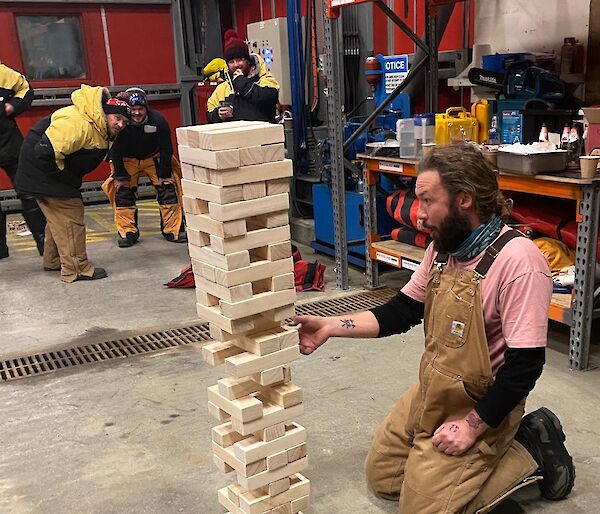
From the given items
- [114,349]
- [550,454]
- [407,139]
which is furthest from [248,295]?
[407,139]

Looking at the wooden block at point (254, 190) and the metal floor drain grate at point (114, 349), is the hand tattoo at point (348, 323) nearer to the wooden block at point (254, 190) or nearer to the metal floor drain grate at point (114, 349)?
the wooden block at point (254, 190)

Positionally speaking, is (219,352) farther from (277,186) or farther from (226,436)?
(277,186)

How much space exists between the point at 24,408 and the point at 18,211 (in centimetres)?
590

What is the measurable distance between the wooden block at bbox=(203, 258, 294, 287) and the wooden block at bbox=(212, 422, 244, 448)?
1.66 feet

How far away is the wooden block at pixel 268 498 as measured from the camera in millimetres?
2020

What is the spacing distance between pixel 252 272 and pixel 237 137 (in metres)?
0.38

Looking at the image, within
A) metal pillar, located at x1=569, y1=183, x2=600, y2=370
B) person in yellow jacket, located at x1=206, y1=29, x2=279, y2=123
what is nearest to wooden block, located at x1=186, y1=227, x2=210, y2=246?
metal pillar, located at x1=569, y1=183, x2=600, y2=370

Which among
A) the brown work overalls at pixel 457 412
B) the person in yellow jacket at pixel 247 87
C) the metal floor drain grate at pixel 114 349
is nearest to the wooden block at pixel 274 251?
the brown work overalls at pixel 457 412

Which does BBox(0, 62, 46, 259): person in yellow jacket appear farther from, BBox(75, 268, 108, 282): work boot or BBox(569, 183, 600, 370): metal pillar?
BBox(569, 183, 600, 370): metal pillar

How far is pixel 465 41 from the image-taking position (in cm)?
523

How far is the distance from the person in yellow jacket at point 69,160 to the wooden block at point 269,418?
3.59 meters

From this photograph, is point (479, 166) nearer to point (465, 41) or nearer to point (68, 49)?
point (465, 41)

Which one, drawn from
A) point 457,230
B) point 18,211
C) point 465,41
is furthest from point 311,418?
point 18,211

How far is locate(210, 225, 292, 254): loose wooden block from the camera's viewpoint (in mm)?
1833
